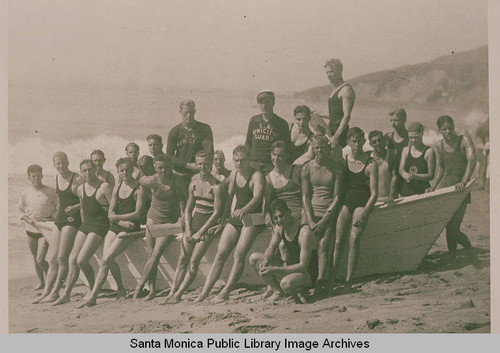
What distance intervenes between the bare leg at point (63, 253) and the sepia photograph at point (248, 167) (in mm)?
14

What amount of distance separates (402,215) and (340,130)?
1025 millimetres

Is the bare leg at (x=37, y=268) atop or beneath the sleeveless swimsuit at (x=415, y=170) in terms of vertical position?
beneath

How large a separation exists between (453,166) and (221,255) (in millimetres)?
2451

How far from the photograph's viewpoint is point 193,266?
7219mm

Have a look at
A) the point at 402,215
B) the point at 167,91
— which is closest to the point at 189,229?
the point at 167,91

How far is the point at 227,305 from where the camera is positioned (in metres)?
7.17

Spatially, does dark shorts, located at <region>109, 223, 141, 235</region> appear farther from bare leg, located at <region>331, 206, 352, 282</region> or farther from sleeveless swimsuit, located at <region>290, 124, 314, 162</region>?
bare leg, located at <region>331, 206, 352, 282</region>

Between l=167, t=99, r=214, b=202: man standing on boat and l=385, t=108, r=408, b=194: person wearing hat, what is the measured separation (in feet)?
5.86

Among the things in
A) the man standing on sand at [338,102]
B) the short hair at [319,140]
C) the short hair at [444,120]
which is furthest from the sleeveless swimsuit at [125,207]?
the short hair at [444,120]

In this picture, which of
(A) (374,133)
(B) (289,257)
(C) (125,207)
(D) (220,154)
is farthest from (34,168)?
(A) (374,133)

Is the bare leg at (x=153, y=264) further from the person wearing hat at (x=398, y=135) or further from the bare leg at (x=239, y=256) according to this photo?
the person wearing hat at (x=398, y=135)

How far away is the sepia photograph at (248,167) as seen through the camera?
711 cm

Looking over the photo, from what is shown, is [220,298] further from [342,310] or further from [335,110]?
[335,110]

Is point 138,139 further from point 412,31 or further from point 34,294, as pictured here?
point 412,31
